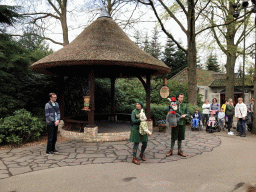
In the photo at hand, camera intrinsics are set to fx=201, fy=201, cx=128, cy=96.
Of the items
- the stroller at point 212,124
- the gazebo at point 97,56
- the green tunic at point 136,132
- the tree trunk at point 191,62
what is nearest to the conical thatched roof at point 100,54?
the gazebo at point 97,56

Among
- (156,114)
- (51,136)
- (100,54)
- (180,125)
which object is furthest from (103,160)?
(156,114)

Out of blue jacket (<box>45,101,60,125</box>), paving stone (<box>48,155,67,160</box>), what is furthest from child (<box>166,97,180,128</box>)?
blue jacket (<box>45,101,60,125</box>)

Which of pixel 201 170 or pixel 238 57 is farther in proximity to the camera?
pixel 238 57

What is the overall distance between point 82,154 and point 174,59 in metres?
31.8

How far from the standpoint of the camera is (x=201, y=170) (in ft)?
15.8

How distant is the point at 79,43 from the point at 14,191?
6105mm

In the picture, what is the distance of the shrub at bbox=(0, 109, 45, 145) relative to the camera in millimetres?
6910

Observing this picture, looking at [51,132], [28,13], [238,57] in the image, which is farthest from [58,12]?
[238,57]

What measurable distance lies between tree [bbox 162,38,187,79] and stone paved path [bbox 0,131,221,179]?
2739cm

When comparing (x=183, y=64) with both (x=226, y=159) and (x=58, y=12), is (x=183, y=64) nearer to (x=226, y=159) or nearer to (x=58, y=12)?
(x=58, y=12)

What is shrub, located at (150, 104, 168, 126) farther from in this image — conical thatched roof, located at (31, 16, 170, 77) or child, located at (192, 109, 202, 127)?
conical thatched roof, located at (31, 16, 170, 77)

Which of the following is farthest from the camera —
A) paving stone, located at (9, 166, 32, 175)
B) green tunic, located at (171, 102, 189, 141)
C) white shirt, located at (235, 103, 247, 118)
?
white shirt, located at (235, 103, 247, 118)

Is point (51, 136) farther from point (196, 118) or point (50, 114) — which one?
point (196, 118)

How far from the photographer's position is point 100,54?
23.6 ft
